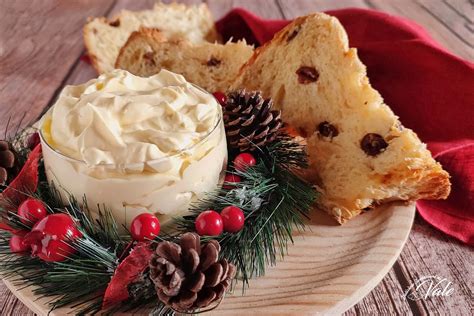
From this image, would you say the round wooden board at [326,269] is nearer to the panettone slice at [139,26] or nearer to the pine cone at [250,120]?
the pine cone at [250,120]

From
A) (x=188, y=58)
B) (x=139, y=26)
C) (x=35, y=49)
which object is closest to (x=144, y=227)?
(x=188, y=58)

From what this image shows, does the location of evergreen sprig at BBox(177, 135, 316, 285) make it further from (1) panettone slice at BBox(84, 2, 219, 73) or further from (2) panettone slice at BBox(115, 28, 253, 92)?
(1) panettone slice at BBox(84, 2, 219, 73)

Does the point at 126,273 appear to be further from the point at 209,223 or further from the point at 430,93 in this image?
the point at 430,93

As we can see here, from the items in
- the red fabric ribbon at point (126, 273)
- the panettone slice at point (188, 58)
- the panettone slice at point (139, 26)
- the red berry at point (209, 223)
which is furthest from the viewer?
the panettone slice at point (139, 26)

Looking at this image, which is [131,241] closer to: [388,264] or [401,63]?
[388,264]

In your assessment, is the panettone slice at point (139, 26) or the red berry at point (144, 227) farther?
the panettone slice at point (139, 26)

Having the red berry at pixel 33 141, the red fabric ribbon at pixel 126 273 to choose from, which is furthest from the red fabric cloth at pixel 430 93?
the red berry at pixel 33 141

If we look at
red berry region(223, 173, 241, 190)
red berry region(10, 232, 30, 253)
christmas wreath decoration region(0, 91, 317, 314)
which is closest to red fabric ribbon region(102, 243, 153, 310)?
christmas wreath decoration region(0, 91, 317, 314)

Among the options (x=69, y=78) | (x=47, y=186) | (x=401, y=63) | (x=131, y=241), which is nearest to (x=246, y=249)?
(x=131, y=241)
